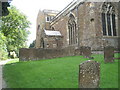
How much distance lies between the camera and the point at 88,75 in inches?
191

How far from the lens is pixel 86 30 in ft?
57.3

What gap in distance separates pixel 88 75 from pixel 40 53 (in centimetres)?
1074

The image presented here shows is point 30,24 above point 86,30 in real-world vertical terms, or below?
above

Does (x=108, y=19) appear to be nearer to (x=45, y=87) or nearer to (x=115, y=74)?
(x=115, y=74)

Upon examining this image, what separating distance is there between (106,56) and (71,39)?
13201 millimetres

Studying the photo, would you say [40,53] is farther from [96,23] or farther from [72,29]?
[72,29]

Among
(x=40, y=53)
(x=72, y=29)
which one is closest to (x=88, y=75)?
(x=40, y=53)

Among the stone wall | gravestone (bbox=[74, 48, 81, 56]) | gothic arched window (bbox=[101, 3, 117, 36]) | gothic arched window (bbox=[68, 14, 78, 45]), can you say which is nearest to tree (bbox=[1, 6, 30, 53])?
gothic arched window (bbox=[68, 14, 78, 45])

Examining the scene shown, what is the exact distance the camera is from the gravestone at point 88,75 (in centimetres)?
480

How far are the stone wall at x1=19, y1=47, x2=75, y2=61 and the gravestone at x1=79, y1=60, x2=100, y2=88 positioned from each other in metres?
10.4

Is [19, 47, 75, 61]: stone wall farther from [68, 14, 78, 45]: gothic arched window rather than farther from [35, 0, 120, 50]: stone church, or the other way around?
[68, 14, 78, 45]: gothic arched window

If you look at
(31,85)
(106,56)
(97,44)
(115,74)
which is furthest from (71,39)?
(31,85)

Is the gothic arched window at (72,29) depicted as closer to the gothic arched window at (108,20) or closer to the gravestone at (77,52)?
the gothic arched window at (108,20)

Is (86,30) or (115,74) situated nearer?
(115,74)
